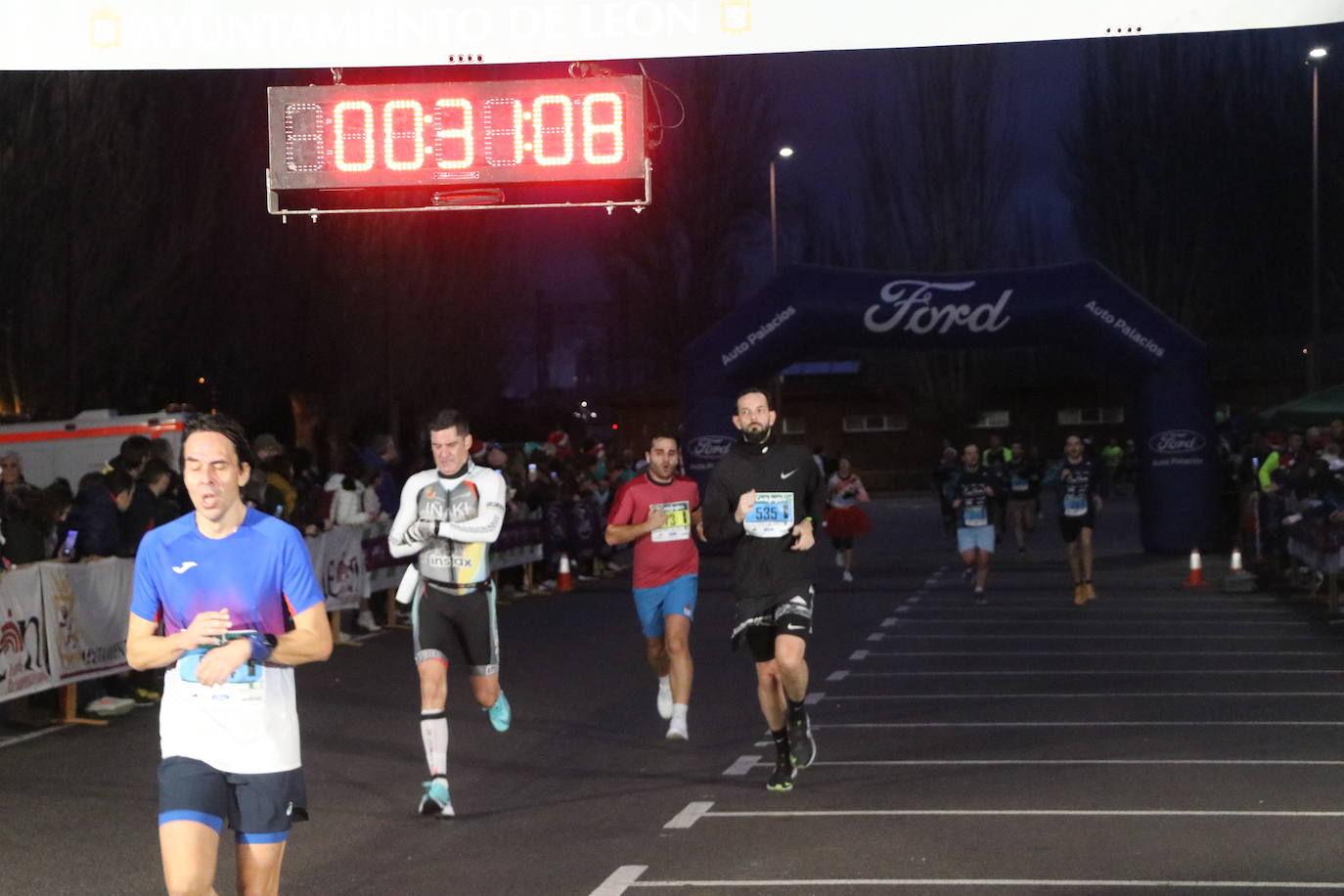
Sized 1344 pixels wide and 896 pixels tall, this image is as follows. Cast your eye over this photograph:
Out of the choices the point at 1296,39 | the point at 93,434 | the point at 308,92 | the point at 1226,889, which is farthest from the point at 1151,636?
the point at 1296,39

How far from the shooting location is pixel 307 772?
35.1 ft

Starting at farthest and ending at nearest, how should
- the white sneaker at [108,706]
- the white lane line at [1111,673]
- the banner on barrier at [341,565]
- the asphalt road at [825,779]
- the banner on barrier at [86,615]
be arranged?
the banner on barrier at [341,565]
the white lane line at [1111,673]
the white sneaker at [108,706]
the banner on barrier at [86,615]
the asphalt road at [825,779]

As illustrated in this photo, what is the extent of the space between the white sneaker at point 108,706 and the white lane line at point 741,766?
471 cm

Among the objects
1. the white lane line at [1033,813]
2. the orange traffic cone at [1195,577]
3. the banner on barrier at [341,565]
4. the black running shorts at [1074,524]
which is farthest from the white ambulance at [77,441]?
the white lane line at [1033,813]

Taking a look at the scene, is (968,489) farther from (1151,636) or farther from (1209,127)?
(1209,127)

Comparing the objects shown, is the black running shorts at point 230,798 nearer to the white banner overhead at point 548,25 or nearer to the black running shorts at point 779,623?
the black running shorts at point 779,623

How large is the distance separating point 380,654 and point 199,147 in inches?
827

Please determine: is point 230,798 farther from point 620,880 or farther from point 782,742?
point 782,742

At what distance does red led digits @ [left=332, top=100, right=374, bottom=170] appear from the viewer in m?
16.4

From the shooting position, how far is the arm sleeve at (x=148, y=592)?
522 centimetres

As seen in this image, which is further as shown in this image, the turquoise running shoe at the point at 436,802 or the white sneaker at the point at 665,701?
the white sneaker at the point at 665,701

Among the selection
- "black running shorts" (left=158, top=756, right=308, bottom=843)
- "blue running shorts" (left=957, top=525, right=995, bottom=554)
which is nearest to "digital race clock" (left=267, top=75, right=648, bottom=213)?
"blue running shorts" (left=957, top=525, right=995, bottom=554)

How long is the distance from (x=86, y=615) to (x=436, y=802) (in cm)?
507

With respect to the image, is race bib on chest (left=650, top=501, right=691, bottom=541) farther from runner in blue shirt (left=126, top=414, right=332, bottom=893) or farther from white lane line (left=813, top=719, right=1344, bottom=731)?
runner in blue shirt (left=126, top=414, right=332, bottom=893)
